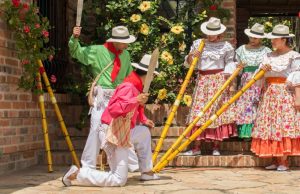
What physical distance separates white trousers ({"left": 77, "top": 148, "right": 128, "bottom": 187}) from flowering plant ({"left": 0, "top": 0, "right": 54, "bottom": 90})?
5.04 feet

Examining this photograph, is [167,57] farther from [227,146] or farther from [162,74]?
[227,146]

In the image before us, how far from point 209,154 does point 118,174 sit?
6.99 feet

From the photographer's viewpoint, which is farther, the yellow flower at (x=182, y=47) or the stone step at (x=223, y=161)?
the yellow flower at (x=182, y=47)

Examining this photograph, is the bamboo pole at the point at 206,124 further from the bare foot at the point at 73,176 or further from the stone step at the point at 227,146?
the bare foot at the point at 73,176

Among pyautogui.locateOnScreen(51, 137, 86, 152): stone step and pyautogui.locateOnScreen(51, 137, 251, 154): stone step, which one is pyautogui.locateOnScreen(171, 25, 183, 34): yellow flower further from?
pyautogui.locateOnScreen(51, 137, 86, 152): stone step

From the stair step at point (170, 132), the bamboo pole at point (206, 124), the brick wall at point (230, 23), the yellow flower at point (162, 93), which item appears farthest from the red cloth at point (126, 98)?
the brick wall at point (230, 23)

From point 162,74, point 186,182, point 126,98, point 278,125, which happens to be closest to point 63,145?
point 162,74

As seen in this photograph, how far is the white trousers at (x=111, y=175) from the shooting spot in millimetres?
5070

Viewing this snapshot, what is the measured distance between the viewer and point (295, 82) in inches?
243

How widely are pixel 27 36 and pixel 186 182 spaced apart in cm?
238

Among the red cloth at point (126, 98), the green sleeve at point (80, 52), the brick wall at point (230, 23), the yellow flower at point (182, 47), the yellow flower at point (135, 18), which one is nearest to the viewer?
the red cloth at point (126, 98)

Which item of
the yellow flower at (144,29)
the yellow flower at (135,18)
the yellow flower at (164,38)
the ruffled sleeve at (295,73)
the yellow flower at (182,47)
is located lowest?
the ruffled sleeve at (295,73)

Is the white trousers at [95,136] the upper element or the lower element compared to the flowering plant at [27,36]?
lower

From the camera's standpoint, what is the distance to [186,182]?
215 inches
